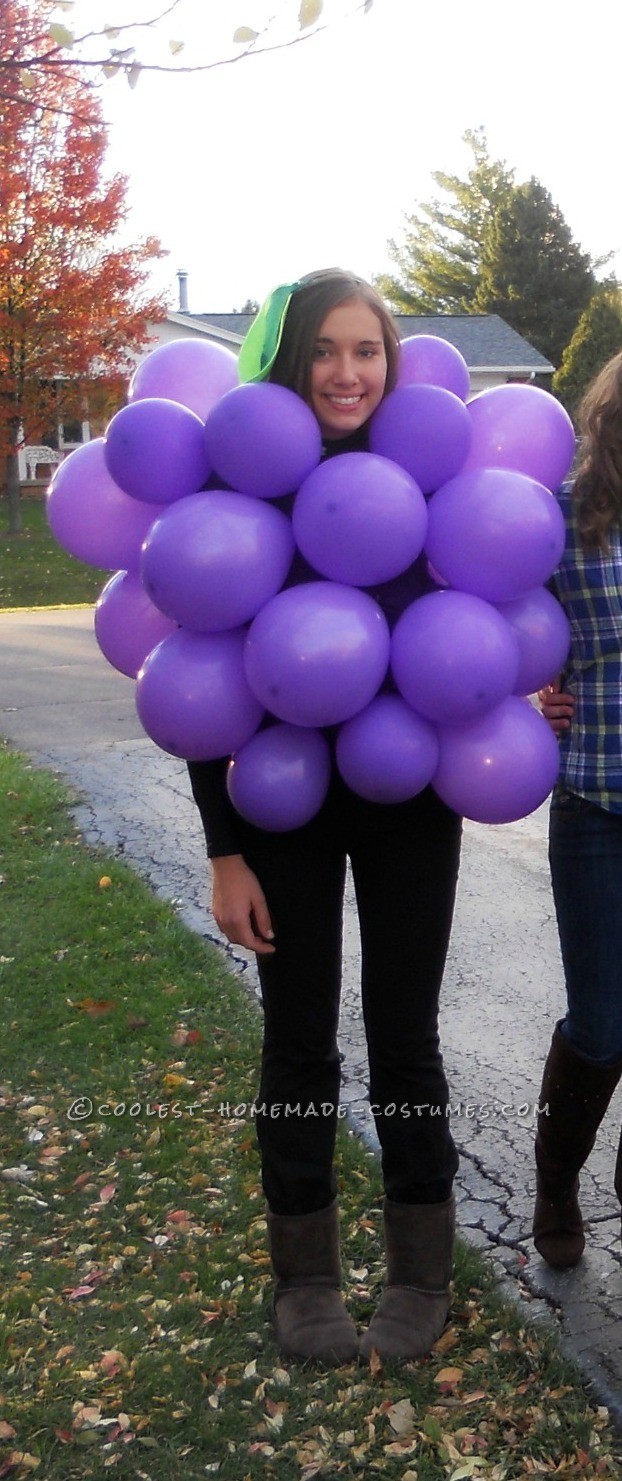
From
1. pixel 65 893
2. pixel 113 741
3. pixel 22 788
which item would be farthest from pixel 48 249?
pixel 65 893

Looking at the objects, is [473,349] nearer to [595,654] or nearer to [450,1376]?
[595,654]

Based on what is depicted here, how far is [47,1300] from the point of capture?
8.60 feet

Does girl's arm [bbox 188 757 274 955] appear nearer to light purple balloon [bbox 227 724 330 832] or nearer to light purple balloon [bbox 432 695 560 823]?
light purple balloon [bbox 227 724 330 832]

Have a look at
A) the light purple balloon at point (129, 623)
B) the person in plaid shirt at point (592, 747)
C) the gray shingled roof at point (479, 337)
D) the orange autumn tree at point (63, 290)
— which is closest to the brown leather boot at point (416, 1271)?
the person in plaid shirt at point (592, 747)

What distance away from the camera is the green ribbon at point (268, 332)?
2.11 m

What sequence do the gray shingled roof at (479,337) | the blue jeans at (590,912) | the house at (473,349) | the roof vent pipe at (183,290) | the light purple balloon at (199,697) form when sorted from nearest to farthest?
the light purple balloon at (199,697) → the blue jeans at (590,912) → the house at (473,349) → the gray shingled roof at (479,337) → the roof vent pipe at (183,290)

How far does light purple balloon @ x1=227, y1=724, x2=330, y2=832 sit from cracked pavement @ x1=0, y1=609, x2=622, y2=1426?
3.84ft

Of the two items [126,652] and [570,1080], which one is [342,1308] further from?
[126,652]

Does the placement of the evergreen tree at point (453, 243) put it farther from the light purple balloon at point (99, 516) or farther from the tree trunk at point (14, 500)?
the light purple balloon at point (99, 516)

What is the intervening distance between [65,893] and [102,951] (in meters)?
0.63

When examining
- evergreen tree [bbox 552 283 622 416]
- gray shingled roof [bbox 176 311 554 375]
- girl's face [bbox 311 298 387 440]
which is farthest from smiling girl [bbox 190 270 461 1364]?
gray shingled roof [bbox 176 311 554 375]

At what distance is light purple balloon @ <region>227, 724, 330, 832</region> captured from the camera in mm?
2064

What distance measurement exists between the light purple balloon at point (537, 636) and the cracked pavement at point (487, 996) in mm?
1259

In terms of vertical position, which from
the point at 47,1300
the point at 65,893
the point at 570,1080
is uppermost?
the point at 570,1080
